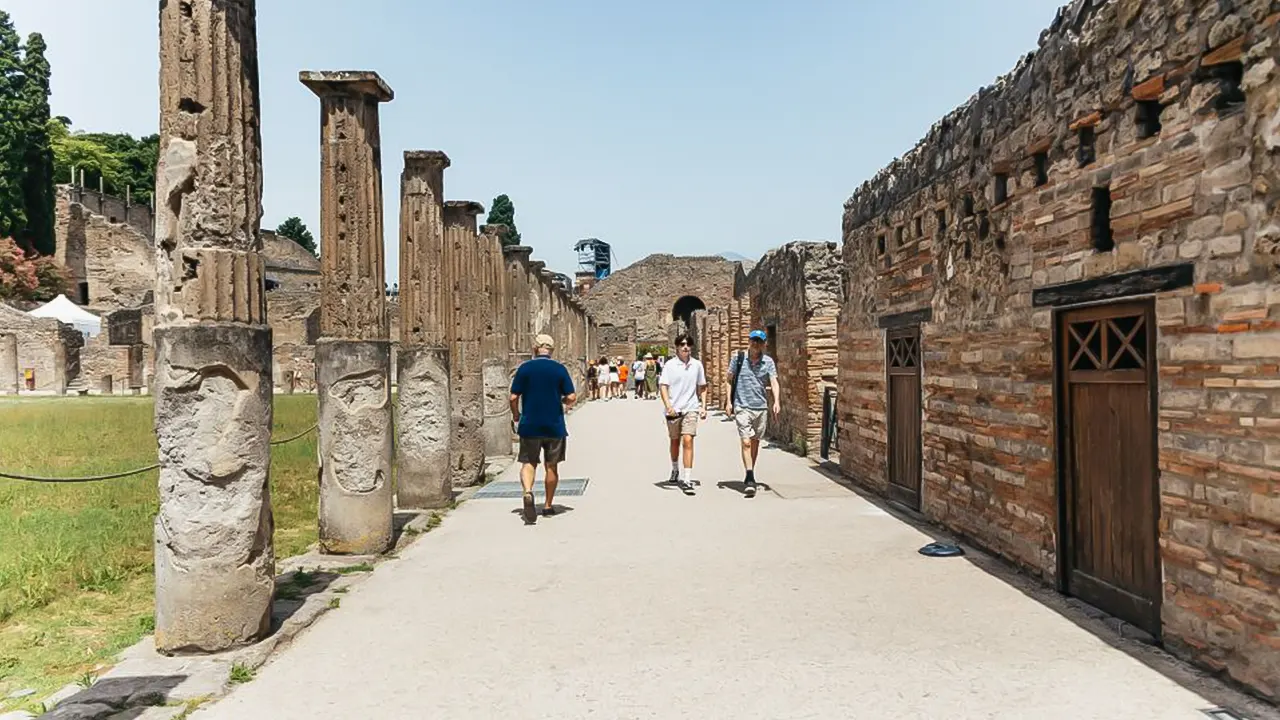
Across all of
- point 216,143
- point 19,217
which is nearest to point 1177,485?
point 216,143

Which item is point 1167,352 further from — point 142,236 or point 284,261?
point 284,261

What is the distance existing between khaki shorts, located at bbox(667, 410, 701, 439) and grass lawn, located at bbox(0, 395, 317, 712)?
3.93 metres

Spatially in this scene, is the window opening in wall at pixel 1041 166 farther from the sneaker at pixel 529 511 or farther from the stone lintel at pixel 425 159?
the stone lintel at pixel 425 159

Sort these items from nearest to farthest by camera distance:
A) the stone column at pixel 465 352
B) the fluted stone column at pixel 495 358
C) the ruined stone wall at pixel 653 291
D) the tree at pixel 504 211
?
the stone column at pixel 465 352 → the fluted stone column at pixel 495 358 → the ruined stone wall at pixel 653 291 → the tree at pixel 504 211

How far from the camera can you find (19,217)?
4250 centimetres

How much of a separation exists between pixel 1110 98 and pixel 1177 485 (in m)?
2.05

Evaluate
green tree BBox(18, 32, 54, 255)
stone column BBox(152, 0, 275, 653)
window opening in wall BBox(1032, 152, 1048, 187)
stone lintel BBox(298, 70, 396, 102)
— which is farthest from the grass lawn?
green tree BBox(18, 32, 54, 255)

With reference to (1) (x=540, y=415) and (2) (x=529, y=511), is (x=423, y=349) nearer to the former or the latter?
(1) (x=540, y=415)

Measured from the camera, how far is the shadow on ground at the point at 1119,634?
3.55 meters

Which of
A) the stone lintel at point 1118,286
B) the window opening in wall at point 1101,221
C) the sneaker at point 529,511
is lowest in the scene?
the sneaker at point 529,511

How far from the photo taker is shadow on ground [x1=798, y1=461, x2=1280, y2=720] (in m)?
3.55

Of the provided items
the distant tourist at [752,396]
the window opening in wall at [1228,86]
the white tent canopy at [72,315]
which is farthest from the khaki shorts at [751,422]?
the white tent canopy at [72,315]

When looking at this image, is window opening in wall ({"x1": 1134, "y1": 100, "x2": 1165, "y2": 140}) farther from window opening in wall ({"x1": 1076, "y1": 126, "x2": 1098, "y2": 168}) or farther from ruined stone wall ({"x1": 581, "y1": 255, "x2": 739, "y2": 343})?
ruined stone wall ({"x1": 581, "y1": 255, "x2": 739, "y2": 343})

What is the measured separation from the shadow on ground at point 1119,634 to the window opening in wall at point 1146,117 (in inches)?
97.6
